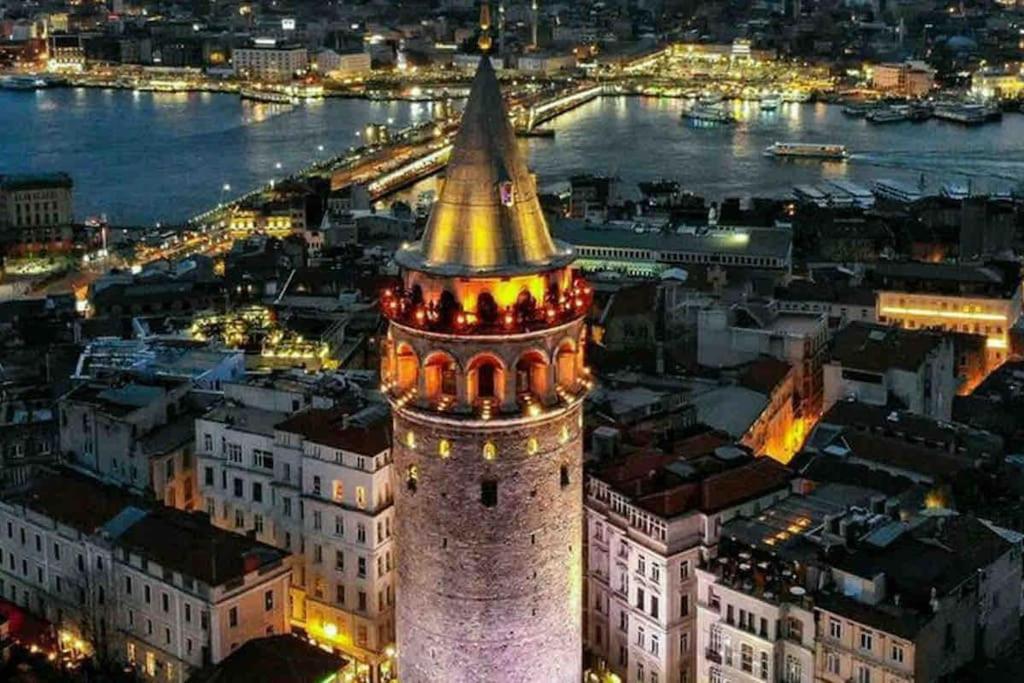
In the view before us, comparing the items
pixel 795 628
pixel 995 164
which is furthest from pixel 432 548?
pixel 995 164

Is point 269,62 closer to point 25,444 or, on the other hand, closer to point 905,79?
point 905,79

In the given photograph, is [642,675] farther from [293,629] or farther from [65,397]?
[65,397]

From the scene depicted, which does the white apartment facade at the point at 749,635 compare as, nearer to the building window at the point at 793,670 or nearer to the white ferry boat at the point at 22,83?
the building window at the point at 793,670

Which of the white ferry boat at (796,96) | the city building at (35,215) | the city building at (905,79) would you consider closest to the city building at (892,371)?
the city building at (35,215)

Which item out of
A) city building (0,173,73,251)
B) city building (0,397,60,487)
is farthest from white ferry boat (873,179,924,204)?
city building (0,397,60,487)

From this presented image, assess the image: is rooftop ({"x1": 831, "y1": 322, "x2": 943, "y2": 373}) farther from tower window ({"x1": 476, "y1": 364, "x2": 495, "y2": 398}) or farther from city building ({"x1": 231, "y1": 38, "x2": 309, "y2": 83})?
city building ({"x1": 231, "y1": 38, "x2": 309, "y2": 83})

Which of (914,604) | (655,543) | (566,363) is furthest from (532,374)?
(655,543)
